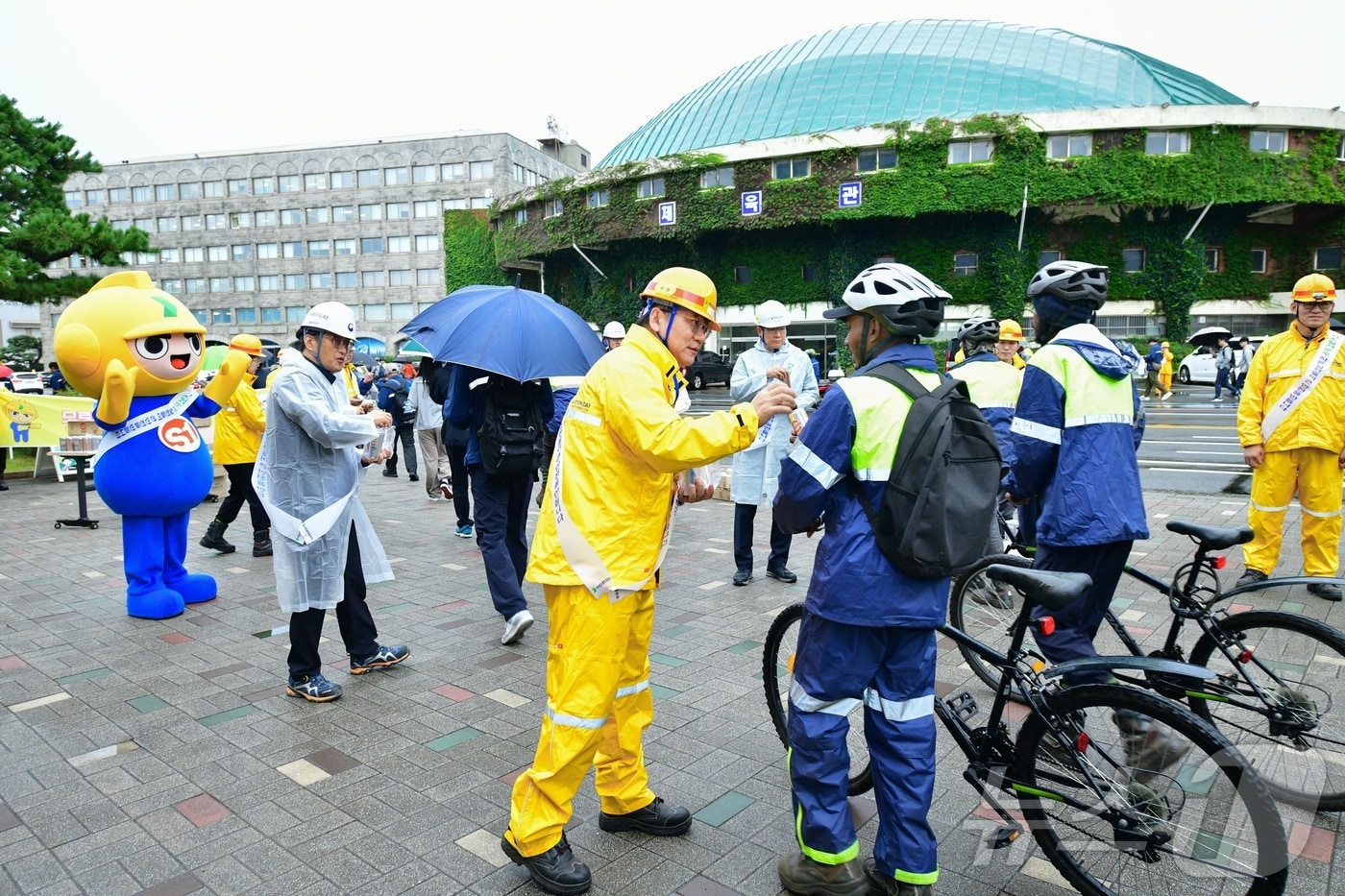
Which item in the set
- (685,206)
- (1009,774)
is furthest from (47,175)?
(685,206)

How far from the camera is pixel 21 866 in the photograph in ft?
9.62

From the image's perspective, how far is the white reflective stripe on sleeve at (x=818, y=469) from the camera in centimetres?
258

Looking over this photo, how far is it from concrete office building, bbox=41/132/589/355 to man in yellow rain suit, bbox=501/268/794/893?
203ft

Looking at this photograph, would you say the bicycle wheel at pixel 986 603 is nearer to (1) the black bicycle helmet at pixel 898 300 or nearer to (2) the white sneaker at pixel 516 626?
(1) the black bicycle helmet at pixel 898 300

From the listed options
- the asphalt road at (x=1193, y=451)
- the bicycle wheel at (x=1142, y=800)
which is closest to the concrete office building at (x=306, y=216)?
the asphalt road at (x=1193, y=451)

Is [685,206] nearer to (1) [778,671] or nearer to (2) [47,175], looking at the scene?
(2) [47,175]

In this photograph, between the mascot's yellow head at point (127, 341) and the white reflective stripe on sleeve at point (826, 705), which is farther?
the mascot's yellow head at point (127, 341)

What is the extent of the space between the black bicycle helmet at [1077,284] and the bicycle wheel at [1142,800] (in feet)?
6.07

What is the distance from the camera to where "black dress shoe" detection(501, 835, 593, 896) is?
2.74 meters

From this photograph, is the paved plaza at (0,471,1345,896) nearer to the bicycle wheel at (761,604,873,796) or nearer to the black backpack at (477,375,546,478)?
the bicycle wheel at (761,604,873,796)

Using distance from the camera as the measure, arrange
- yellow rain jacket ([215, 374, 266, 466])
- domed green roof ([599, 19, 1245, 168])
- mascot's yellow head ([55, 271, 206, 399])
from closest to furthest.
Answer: mascot's yellow head ([55, 271, 206, 399])
yellow rain jacket ([215, 374, 266, 466])
domed green roof ([599, 19, 1245, 168])

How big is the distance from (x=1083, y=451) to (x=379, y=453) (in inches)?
177

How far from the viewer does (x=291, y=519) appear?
14.4 ft

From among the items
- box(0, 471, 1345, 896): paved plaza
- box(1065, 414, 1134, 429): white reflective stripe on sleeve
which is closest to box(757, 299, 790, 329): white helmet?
box(0, 471, 1345, 896): paved plaza
